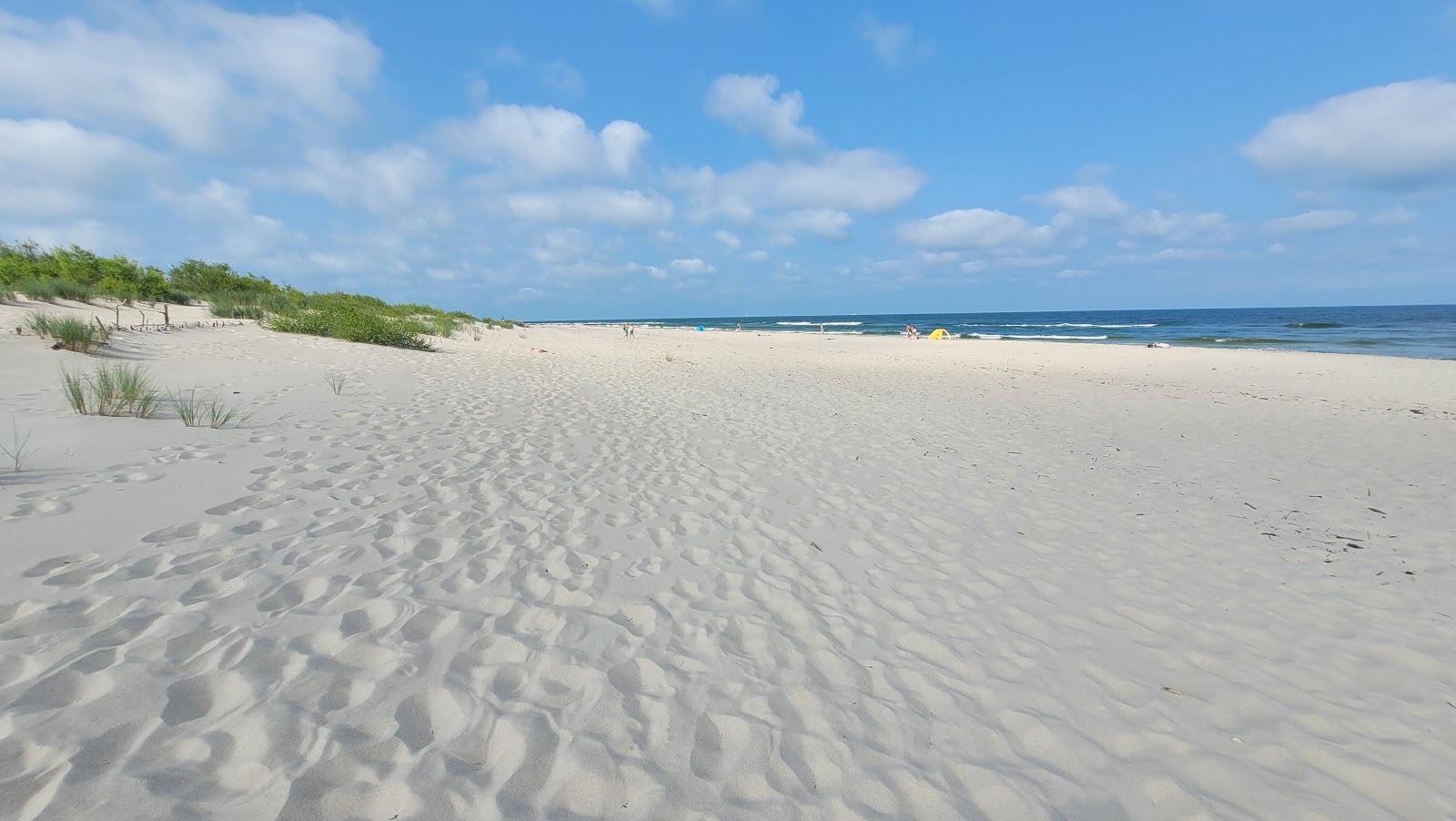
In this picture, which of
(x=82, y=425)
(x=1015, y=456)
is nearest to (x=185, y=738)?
(x=82, y=425)

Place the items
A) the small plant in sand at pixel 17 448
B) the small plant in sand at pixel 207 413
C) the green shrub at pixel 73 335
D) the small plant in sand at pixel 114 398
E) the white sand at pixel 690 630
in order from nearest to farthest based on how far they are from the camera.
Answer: the white sand at pixel 690 630 → the small plant in sand at pixel 17 448 → the small plant in sand at pixel 114 398 → the small plant in sand at pixel 207 413 → the green shrub at pixel 73 335

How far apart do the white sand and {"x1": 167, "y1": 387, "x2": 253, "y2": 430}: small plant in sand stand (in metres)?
0.18

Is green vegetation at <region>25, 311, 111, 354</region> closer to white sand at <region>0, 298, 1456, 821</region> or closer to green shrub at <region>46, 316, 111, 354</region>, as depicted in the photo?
green shrub at <region>46, 316, 111, 354</region>

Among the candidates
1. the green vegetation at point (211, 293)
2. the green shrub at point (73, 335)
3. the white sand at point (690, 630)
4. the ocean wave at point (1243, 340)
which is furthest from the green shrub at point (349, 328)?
the ocean wave at point (1243, 340)

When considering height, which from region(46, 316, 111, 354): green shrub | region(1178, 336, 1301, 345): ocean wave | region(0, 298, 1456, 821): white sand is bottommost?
region(0, 298, 1456, 821): white sand

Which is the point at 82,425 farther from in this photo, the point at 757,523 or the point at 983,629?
the point at 983,629

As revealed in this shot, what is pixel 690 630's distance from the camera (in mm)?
3141

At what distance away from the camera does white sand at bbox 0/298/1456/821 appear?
82.4 inches

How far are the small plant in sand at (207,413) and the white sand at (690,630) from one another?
176 millimetres

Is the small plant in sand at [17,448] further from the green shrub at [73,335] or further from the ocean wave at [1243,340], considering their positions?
the ocean wave at [1243,340]

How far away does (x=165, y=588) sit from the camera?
285 cm

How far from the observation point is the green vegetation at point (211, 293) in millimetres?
15938

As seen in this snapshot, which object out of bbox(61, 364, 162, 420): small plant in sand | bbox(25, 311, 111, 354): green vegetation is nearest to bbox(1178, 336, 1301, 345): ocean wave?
bbox(61, 364, 162, 420): small plant in sand

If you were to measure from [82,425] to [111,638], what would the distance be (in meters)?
4.32
